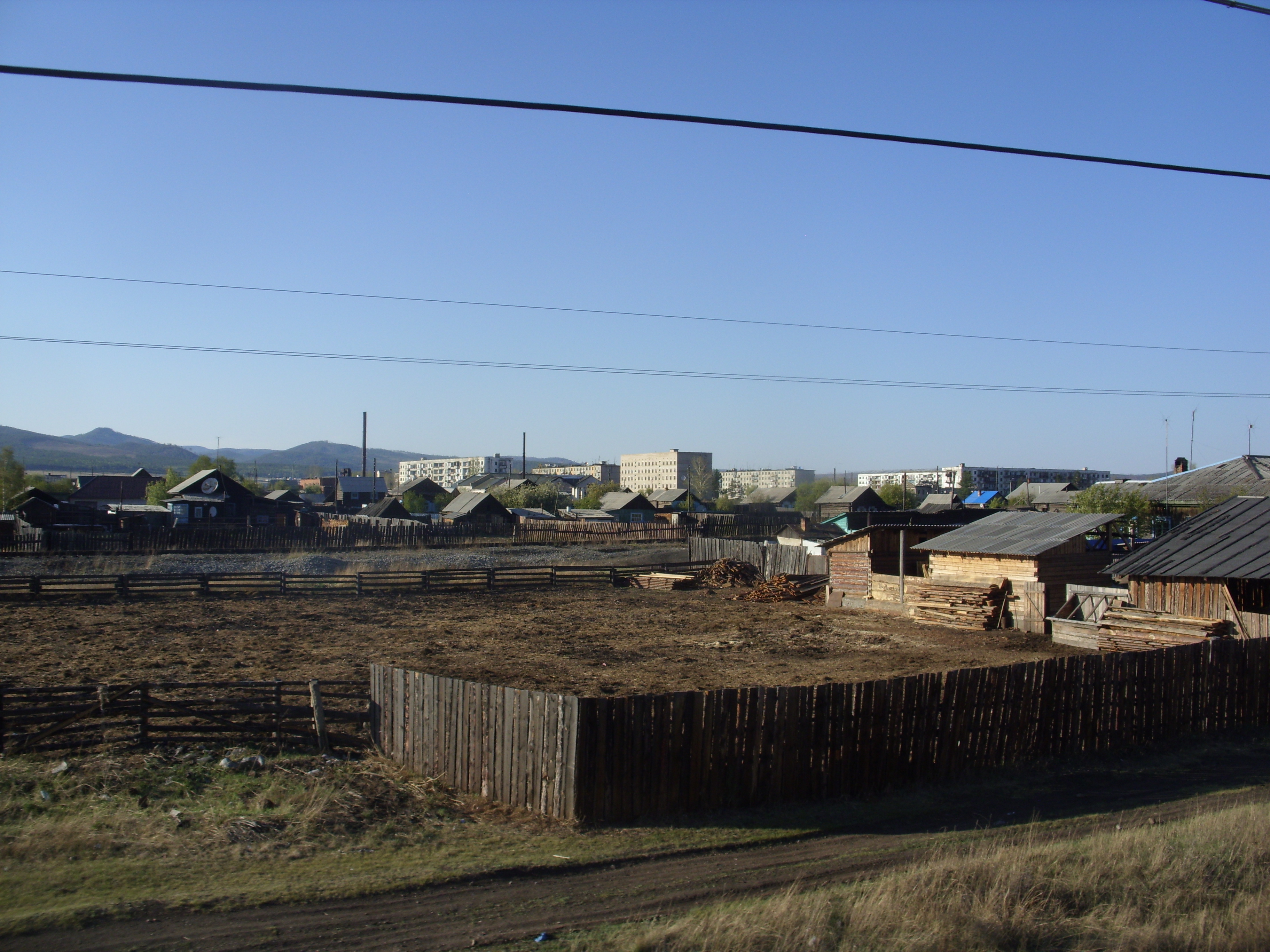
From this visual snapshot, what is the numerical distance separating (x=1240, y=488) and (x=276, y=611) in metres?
43.2

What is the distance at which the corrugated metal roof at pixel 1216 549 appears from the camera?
1661 cm

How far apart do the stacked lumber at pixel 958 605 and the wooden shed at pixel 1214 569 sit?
5.91 meters

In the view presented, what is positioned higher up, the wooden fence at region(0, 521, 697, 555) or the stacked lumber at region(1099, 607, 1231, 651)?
the stacked lumber at region(1099, 607, 1231, 651)

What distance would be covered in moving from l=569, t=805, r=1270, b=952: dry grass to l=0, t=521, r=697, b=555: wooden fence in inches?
1891

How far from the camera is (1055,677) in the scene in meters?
11.8

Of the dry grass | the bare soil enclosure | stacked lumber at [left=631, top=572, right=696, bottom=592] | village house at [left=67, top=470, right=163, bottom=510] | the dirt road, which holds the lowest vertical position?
stacked lumber at [left=631, top=572, right=696, bottom=592]

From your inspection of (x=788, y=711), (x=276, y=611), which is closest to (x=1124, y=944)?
(x=788, y=711)

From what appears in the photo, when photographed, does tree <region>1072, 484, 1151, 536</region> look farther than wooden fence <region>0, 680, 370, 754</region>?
Yes

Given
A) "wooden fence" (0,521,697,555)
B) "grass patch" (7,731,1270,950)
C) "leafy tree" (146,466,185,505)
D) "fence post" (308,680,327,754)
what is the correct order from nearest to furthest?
"grass patch" (7,731,1270,950) < "fence post" (308,680,327,754) < "wooden fence" (0,521,697,555) < "leafy tree" (146,466,185,505)

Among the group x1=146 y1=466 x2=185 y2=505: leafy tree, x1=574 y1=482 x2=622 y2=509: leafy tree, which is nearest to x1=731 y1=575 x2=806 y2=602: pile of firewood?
x1=146 y1=466 x2=185 y2=505: leafy tree

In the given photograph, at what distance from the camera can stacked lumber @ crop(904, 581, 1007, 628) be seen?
25672 mm

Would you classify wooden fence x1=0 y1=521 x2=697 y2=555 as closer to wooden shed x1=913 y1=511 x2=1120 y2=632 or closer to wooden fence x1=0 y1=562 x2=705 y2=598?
wooden fence x1=0 y1=562 x2=705 y2=598

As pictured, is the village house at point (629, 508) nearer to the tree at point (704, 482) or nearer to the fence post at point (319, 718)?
the tree at point (704, 482)

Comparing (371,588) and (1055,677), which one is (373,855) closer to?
(1055,677)
